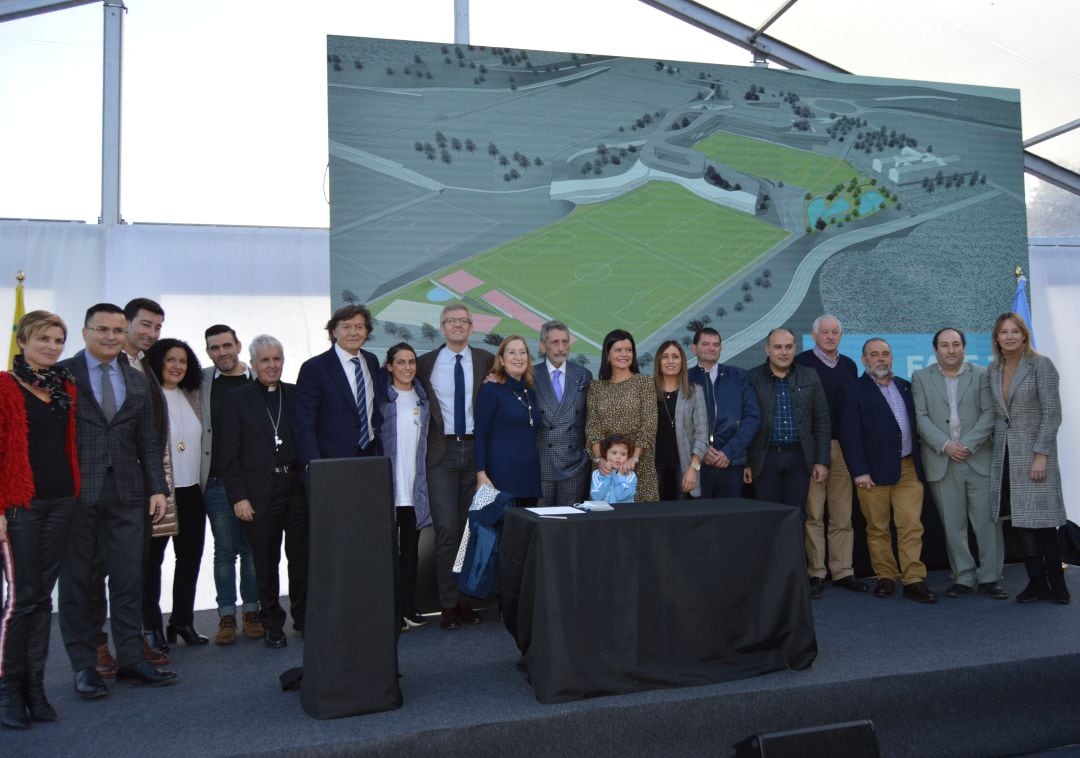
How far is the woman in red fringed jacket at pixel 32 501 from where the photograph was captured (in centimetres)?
245

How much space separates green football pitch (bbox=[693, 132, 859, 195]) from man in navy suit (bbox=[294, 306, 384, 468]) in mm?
2969

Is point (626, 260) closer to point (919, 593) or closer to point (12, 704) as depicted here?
Answer: point (919, 593)

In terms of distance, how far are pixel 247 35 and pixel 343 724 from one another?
15.0ft

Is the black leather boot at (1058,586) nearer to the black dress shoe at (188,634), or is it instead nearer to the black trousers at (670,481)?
the black trousers at (670,481)

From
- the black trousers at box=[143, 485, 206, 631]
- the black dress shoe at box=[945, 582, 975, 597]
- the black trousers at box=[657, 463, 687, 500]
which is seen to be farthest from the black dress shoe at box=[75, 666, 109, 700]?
the black dress shoe at box=[945, 582, 975, 597]

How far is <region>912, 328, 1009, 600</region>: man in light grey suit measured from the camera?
4.00 m

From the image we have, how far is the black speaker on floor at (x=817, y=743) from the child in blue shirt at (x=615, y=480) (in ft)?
4.87

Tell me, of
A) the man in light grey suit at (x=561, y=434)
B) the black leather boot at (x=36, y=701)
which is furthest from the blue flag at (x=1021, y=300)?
the black leather boot at (x=36, y=701)

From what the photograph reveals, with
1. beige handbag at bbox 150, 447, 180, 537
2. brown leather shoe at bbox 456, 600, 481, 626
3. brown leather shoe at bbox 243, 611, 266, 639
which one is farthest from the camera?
brown leather shoe at bbox 456, 600, 481, 626

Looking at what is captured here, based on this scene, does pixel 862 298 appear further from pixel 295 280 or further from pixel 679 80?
pixel 295 280

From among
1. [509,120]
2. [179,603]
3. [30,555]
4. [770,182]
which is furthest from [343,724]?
[770,182]

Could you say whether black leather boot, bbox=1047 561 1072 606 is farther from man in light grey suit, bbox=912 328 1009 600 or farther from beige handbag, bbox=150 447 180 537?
beige handbag, bbox=150 447 180 537

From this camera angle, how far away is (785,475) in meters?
4.02

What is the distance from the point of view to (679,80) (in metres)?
5.29
